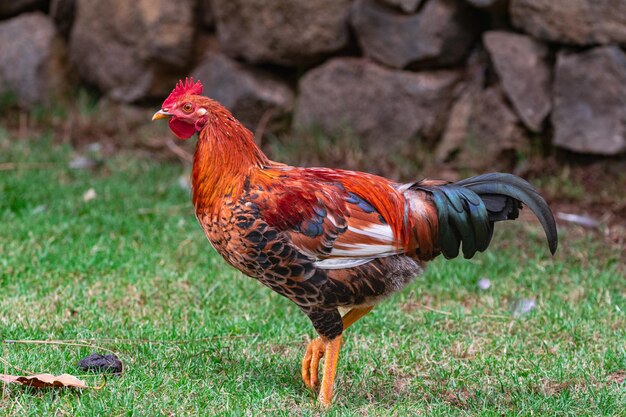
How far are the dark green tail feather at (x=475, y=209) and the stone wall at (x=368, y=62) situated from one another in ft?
10.3

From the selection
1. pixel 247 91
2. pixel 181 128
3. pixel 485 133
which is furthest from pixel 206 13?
pixel 181 128

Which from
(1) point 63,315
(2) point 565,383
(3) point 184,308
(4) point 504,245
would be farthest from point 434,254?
(4) point 504,245

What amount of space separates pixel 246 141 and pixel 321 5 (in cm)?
373

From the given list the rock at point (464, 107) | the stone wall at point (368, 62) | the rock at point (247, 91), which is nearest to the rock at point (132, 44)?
the stone wall at point (368, 62)

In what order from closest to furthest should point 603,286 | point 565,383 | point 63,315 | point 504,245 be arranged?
1. point 565,383
2. point 63,315
3. point 603,286
4. point 504,245

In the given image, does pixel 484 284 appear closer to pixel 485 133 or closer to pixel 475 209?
pixel 475 209

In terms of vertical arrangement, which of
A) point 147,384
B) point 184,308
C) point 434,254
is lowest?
point 184,308

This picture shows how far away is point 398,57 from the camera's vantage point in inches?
276

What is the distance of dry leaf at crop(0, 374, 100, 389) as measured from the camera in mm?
3459

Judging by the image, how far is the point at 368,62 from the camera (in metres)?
7.23

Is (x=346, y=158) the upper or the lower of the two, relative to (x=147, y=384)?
lower

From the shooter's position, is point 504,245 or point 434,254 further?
point 504,245

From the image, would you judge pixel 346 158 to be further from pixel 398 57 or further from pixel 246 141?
pixel 246 141

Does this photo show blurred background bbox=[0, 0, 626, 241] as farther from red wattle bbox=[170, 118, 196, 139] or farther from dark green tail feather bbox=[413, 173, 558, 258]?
red wattle bbox=[170, 118, 196, 139]
